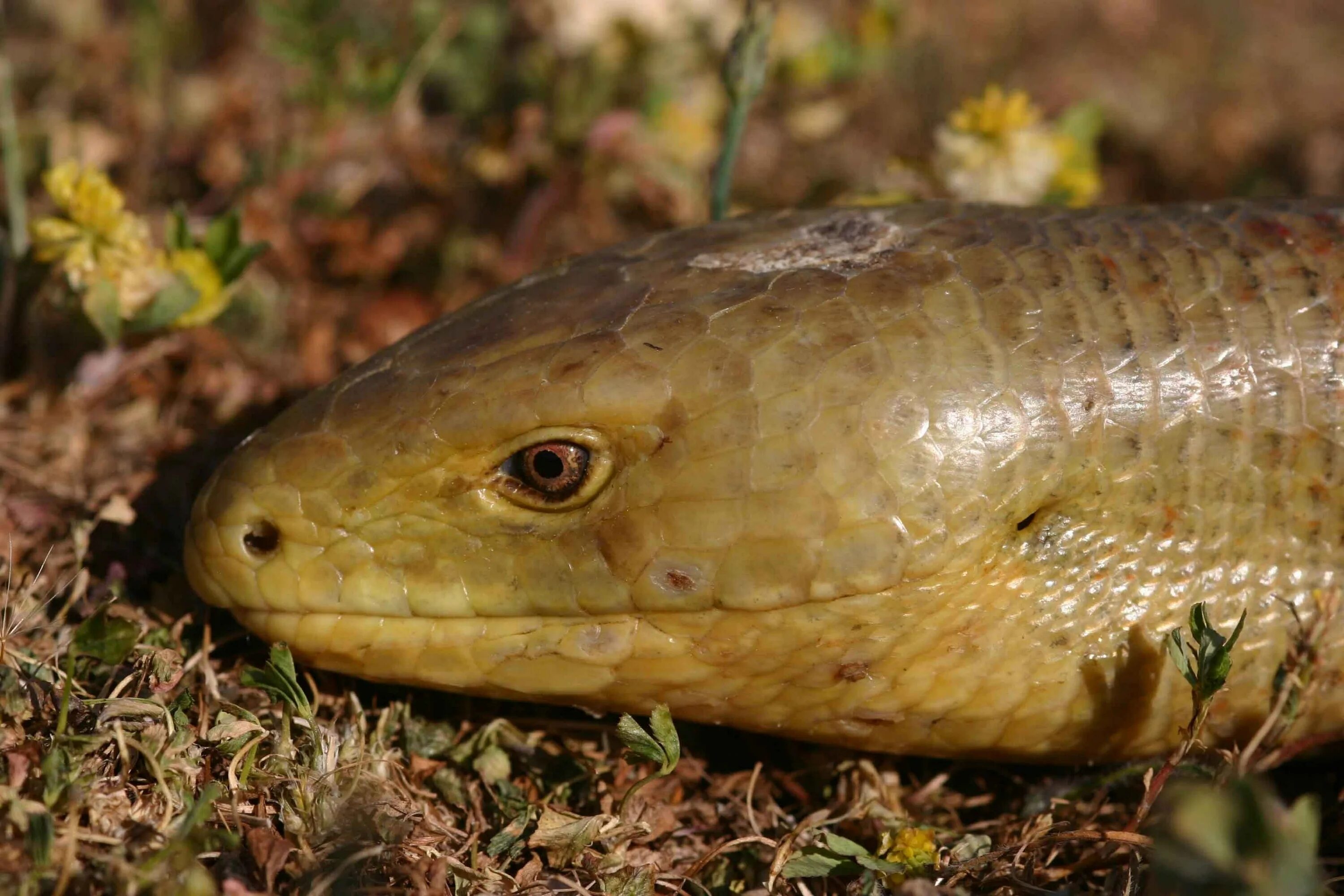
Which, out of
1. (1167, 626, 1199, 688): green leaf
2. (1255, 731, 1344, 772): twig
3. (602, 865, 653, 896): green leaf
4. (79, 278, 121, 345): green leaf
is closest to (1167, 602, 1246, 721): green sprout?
(1167, 626, 1199, 688): green leaf

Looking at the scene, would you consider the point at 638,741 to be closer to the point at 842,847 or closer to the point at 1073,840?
the point at 842,847

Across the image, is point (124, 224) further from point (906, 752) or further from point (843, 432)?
point (906, 752)

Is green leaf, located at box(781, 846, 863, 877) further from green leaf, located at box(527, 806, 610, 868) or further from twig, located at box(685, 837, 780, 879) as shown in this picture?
green leaf, located at box(527, 806, 610, 868)

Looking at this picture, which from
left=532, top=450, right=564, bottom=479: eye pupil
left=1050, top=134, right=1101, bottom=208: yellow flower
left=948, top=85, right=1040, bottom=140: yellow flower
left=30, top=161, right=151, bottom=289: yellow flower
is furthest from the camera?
left=1050, top=134, right=1101, bottom=208: yellow flower

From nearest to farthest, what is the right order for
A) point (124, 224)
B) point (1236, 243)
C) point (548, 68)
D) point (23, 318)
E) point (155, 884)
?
point (155, 884)
point (1236, 243)
point (124, 224)
point (23, 318)
point (548, 68)

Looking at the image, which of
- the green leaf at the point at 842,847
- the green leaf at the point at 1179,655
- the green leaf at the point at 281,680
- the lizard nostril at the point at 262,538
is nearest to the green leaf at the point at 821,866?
the green leaf at the point at 842,847

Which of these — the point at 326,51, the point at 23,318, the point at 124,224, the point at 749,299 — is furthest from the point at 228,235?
the point at 749,299
